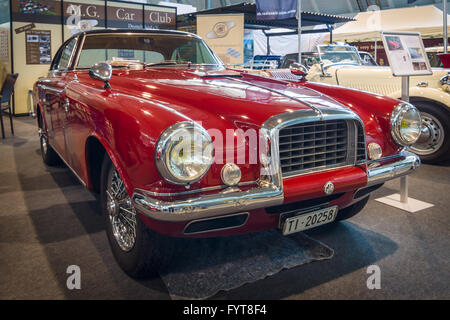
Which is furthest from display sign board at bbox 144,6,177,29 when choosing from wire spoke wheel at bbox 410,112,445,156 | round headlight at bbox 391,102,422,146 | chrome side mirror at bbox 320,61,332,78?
round headlight at bbox 391,102,422,146

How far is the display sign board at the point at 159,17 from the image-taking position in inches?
431

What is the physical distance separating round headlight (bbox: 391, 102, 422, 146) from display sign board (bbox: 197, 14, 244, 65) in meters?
6.72

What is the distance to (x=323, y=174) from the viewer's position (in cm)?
202

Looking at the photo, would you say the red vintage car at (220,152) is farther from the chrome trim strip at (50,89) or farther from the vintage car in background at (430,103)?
the vintage car in background at (430,103)

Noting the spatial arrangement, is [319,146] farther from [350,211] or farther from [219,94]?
[350,211]

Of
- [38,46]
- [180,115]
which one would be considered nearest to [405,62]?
[180,115]

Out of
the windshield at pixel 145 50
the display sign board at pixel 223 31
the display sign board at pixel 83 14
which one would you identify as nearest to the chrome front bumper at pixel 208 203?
the windshield at pixel 145 50

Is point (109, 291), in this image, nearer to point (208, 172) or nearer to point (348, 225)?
point (208, 172)

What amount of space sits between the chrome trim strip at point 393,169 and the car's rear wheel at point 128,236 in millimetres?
1151

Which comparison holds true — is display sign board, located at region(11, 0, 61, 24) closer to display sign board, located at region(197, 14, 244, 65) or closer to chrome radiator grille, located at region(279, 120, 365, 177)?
display sign board, located at region(197, 14, 244, 65)

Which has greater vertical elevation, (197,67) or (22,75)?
(22,75)
